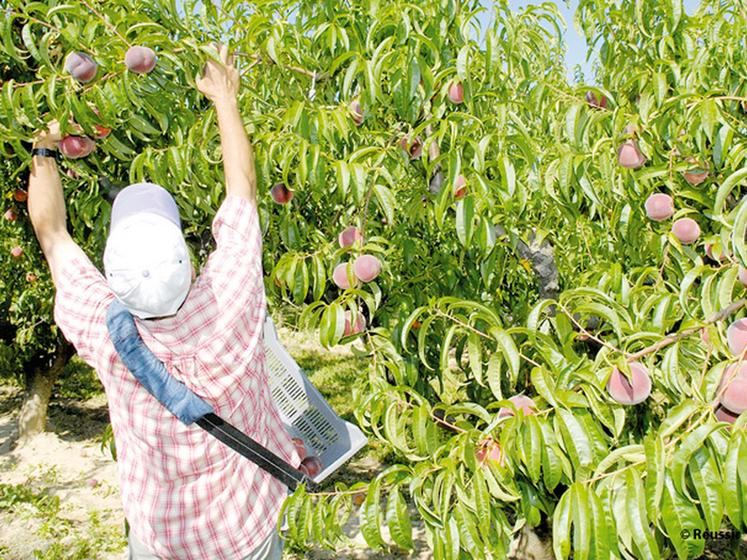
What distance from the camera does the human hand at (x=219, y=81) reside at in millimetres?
1471

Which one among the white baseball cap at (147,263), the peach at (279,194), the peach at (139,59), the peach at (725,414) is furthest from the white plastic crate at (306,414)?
the peach at (725,414)

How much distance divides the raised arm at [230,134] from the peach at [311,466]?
2.18 ft

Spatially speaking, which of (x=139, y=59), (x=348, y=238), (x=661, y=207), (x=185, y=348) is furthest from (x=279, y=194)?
(x=661, y=207)

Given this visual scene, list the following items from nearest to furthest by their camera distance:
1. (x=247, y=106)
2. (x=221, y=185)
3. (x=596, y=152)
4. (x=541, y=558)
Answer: (x=596, y=152)
(x=221, y=185)
(x=247, y=106)
(x=541, y=558)

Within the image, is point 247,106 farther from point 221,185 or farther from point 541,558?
Result: point 541,558

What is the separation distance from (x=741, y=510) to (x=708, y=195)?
4.02ft

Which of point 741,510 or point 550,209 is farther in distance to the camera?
point 550,209

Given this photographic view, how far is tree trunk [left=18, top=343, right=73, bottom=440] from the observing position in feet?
14.4

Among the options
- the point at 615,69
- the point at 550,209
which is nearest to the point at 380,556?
the point at 550,209

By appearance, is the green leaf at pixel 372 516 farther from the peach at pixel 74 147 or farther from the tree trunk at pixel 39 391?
the tree trunk at pixel 39 391

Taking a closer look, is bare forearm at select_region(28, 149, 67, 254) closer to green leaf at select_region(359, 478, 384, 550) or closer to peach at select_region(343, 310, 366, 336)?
peach at select_region(343, 310, 366, 336)

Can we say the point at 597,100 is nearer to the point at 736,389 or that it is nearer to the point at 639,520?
the point at 736,389

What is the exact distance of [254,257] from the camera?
1315 millimetres

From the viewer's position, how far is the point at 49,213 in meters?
1.47
